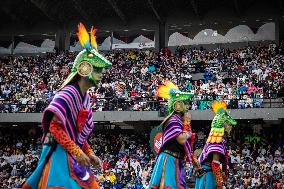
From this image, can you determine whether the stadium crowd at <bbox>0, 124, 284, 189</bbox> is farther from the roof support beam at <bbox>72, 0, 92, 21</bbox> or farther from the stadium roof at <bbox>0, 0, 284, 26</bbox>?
the stadium roof at <bbox>0, 0, 284, 26</bbox>

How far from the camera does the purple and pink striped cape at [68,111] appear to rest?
4406mm

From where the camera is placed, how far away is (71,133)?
4496 mm

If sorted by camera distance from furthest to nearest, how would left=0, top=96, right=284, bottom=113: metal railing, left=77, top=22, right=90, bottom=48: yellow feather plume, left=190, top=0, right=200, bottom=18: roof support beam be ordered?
left=190, top=0, right=200, bottom=18: roof support beam < left=0, top=96, right=284, bottom=113: metal railing < left=77, top=22, right=90, bottom=48: yellow feather plume

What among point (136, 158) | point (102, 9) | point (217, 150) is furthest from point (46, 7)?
point (217, 150)

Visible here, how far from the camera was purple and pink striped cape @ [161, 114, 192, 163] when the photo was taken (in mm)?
7262

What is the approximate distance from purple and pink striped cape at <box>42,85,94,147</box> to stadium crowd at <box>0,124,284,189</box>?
1291 cm

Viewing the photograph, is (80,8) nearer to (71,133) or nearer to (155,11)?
(155,11)

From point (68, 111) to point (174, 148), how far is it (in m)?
3.15

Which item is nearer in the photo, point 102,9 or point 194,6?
point 194,6

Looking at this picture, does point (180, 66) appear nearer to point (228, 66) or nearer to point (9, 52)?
point (228, 66)

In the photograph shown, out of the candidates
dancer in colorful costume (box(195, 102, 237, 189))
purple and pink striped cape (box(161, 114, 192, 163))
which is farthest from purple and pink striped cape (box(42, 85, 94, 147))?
dancer in colorful costume (box(195, 102, 237, 189))

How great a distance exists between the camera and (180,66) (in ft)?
84.1

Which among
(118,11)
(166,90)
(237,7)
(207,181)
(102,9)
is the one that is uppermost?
(102,9)

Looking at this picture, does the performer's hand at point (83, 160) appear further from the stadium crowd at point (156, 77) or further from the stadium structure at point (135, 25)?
the stadium structure at point (135, 25)
